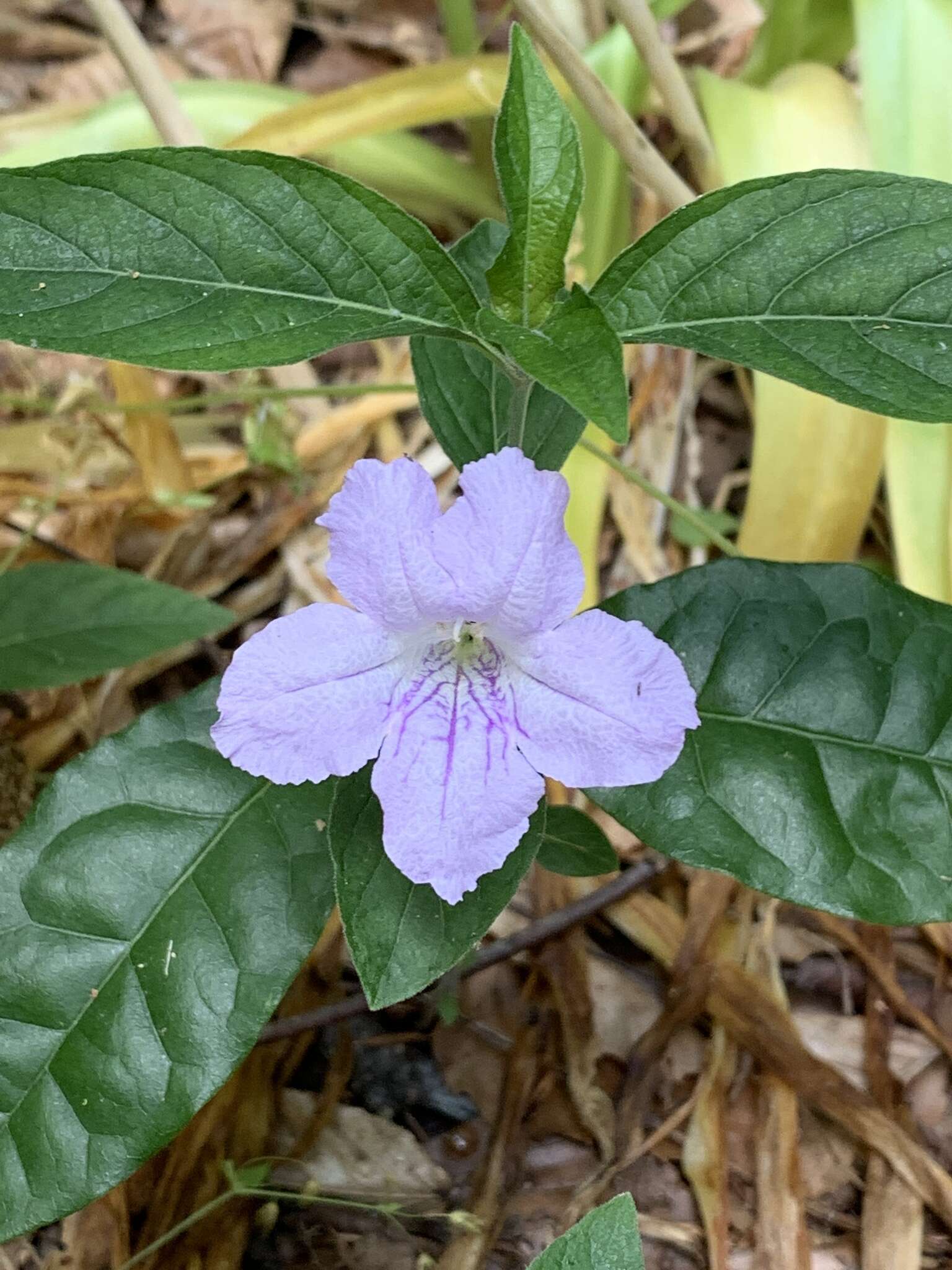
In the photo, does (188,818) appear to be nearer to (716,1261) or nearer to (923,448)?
(716,1261)

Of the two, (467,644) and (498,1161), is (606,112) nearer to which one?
(467,644)

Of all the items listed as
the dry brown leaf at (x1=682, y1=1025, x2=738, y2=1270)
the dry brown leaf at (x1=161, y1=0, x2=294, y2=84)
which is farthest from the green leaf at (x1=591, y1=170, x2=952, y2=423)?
the dry brown leaf at (x1=161, y1=0, x2=294, y2=84)

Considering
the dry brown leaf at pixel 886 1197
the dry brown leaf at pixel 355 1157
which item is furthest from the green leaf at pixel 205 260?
the dry brown leaf at pixel 886 1197

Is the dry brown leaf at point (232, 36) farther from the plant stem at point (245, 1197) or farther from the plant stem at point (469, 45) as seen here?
the plant stem at point (245, 1197)

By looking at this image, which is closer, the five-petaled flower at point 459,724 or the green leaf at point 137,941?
the five-petaled flower at point 459,724

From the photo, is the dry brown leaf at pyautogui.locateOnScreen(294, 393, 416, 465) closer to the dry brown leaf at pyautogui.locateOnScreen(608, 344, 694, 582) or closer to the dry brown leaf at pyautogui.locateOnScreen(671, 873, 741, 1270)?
the dry brown leaf at pyautogui.locateOnScreen(608, 344, 694, 582)

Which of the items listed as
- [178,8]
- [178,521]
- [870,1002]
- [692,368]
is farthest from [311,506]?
[178,8]
